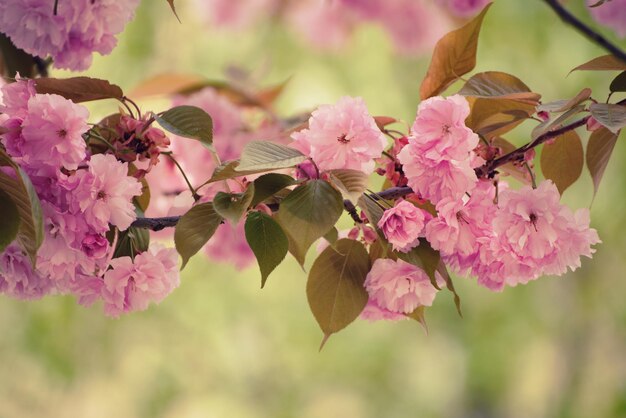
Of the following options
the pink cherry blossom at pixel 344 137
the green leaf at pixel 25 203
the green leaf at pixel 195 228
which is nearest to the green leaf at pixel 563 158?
the pink cherry blossom at pixel 344 137

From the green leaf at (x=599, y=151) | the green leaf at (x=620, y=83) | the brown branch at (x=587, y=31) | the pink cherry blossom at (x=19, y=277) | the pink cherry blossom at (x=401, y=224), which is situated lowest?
the pink cherry blossom at (x=19, y=277)

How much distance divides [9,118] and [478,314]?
7.87 feet

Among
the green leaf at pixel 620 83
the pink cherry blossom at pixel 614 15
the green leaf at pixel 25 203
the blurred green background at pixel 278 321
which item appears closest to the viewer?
the green leaf at pixel 25 203

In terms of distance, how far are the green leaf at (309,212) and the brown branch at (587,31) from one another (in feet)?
0.72

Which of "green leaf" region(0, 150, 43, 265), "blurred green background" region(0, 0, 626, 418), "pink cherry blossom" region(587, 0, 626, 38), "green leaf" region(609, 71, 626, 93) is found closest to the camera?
"green leaf" region(0, 150, 43, 265)

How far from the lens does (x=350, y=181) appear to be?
0.50m

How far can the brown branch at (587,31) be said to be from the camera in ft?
1.96

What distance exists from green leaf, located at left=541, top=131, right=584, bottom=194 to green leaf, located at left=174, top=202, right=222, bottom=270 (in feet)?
0.79

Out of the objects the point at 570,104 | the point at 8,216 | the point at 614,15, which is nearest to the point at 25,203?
the point at 8,216

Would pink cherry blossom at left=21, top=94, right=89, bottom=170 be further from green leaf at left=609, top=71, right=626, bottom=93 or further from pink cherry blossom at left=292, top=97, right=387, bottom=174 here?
green leaf at left=609, top=71, right=626, bottom=93

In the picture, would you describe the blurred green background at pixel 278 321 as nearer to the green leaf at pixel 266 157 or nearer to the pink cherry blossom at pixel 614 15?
the pink cherry blossom at pixel 614 15

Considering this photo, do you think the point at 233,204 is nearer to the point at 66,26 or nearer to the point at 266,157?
the point at 266,157

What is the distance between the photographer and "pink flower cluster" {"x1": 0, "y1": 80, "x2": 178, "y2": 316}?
0.51 m

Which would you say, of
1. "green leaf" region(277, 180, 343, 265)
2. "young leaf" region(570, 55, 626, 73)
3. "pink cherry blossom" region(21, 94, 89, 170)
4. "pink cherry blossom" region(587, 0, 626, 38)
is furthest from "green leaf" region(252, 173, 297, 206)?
"pink cherry blossom" region(587, 0, 626, 38)
